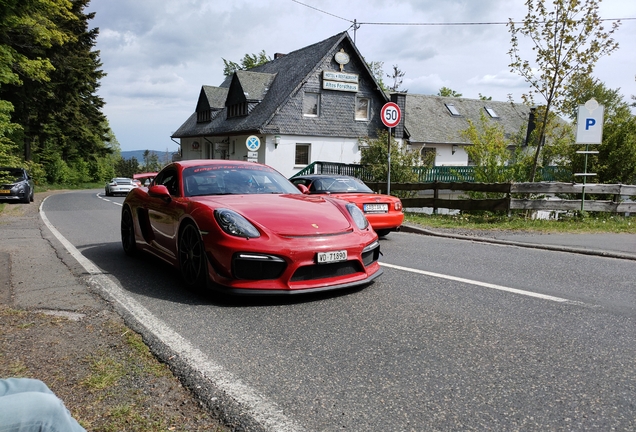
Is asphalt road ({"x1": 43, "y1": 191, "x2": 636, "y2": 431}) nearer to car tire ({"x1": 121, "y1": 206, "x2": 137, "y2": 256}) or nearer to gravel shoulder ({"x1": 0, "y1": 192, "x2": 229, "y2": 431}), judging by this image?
gravel shoulder ({"x1": 0, "y1": 192, "x2": 229, "y2": 431})

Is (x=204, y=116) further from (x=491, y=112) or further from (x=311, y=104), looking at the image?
(x=491, y=112)

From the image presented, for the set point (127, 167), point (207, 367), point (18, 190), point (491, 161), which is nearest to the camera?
point (207, 367)

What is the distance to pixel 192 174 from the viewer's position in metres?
6.61

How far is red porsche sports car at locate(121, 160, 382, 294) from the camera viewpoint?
4957mm

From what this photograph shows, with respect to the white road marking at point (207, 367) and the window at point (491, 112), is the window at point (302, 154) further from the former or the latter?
the white road marking at point (207, 367)

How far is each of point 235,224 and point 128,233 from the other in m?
3.50

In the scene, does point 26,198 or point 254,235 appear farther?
point 26,198

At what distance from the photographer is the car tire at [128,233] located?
307 inches

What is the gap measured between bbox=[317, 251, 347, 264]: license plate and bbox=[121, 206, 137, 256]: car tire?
3780mm

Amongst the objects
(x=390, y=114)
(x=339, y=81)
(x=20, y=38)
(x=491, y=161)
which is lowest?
(x=491, y=161)

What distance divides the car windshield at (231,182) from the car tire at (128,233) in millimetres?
1734

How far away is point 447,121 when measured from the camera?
4194 cm

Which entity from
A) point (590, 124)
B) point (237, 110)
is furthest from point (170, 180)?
point (237, 110)

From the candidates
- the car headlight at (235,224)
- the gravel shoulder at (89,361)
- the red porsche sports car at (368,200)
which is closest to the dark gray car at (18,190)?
the red porsche sports car at (368,200)
